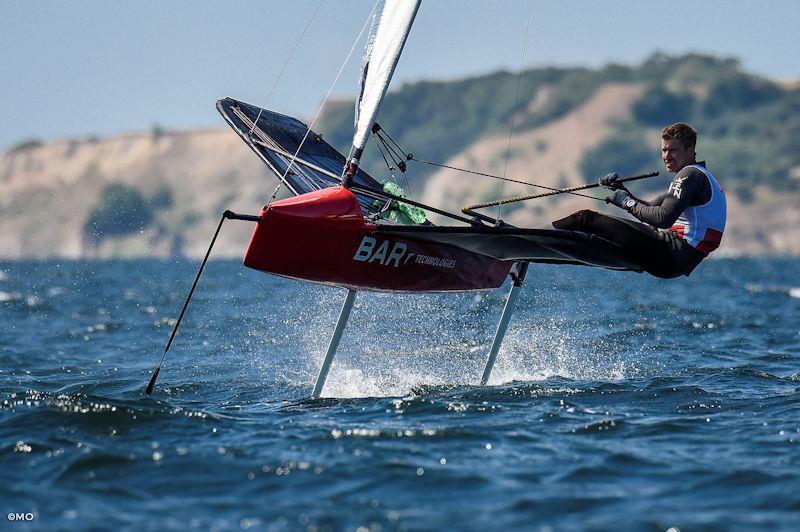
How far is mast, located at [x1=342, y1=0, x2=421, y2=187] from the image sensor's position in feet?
23.7

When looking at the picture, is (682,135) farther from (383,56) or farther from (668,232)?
(383,56)

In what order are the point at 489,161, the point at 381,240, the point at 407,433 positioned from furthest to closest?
the point at 489,161 → the point at 381,240 → the point at 407,433

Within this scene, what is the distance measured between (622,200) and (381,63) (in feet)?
6.16

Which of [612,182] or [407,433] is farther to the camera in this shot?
[612,182]

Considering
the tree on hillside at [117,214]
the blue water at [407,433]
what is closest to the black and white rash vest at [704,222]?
the blue water at [407,433]

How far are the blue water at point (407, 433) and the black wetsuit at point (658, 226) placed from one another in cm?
90

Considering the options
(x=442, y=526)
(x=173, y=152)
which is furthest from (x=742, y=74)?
(x=442, y=526)

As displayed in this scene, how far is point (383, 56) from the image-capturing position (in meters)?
7.34

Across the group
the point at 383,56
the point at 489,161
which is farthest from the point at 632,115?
the point at 383,56

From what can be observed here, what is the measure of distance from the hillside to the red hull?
3234 inches

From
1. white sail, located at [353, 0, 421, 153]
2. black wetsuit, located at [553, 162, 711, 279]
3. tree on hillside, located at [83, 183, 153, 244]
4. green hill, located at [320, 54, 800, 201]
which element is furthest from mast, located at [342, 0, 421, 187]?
tree on hillside, located at [83, 183, 153, 244]

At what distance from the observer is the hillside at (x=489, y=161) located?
102562 millimetres

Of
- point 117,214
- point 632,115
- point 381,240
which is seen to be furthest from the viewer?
point 632,115

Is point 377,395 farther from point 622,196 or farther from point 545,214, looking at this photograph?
point 545,214
